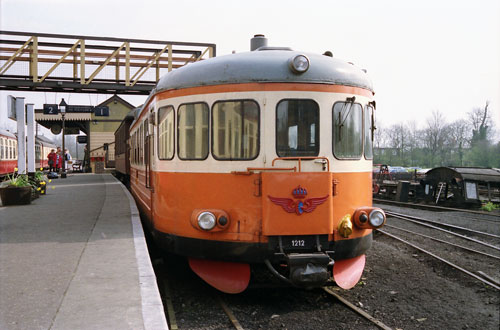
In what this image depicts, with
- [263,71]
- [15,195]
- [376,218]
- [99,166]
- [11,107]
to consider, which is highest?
[11,107]

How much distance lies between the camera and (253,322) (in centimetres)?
516

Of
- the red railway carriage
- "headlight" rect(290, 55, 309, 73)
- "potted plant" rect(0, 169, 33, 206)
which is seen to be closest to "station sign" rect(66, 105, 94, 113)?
the red railway carriage

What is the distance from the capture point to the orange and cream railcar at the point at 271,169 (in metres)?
5.36

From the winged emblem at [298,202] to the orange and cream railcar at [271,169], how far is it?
12 mm

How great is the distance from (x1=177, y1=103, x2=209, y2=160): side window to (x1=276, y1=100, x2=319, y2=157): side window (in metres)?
0.96

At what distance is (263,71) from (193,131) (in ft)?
3.95

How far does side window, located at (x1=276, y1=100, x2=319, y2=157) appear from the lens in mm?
5555

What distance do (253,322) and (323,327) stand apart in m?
0.79

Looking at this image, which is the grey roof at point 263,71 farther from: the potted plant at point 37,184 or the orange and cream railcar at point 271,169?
the potted plant at point 37,184

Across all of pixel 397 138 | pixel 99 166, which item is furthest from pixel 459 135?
pixel 99 166

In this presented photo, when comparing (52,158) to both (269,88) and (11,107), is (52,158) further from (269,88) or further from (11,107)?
(269,88)

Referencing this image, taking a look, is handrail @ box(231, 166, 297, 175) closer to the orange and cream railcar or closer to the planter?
the orange and cream railcar

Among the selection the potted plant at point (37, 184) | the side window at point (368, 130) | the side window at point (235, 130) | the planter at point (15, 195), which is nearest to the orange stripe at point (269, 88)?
the side window at point (235, 130)

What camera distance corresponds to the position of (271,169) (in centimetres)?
546
